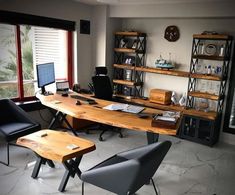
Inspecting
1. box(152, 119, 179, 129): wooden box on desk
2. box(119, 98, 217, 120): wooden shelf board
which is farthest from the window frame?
box(152, 119, 179, 129): wooden box on desk

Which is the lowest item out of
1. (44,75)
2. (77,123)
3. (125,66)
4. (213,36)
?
(77,123)

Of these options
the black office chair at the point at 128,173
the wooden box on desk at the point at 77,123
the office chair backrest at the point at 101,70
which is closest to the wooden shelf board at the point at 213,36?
the office chair backrest at the point at 101,70

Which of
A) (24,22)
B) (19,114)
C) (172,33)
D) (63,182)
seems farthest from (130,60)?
(63,182)

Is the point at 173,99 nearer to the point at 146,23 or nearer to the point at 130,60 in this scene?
the point at 130,60

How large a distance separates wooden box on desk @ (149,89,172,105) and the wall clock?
39.0 inches

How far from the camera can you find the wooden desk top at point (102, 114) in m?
2.67

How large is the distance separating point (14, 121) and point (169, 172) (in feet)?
7.73

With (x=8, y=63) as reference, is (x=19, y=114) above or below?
below

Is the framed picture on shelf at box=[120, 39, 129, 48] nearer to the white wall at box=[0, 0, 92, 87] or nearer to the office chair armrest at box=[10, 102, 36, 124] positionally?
the white wall at box=[0, 0, 92, 87]

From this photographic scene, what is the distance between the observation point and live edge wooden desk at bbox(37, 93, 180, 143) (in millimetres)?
2661

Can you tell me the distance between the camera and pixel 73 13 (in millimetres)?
4633

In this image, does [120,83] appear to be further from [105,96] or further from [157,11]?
[157,11]

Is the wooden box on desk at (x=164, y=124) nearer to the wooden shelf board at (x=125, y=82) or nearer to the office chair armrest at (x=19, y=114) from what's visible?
the office chair armrest at (x=19, y=114)

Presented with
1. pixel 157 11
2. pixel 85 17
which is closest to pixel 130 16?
pixel 157 11
